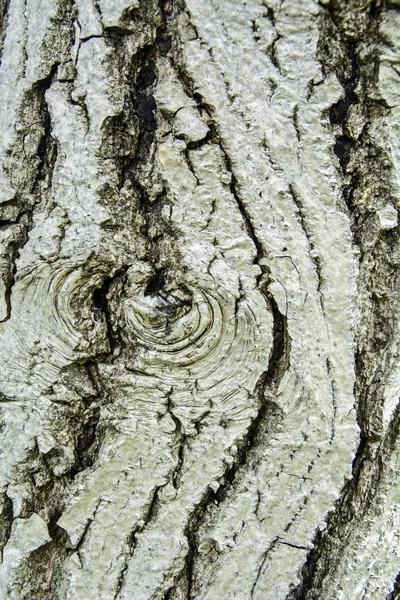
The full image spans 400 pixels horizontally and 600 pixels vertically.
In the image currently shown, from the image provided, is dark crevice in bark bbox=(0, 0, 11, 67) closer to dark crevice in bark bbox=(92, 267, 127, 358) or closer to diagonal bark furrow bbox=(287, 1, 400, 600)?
dark crevice in bark bbox=(92, 267, 127, 358)

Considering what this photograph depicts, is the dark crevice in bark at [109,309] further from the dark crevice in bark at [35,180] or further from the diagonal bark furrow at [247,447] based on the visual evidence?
the diagonal bark furrow at [247,447]

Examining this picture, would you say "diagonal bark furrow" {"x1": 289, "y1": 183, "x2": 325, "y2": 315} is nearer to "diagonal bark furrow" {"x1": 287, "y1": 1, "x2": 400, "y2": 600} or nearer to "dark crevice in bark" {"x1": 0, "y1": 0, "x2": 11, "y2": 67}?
"diagonal bark furrow" {"x1": 287, "y1": 1, "x2": 400, "y2": 600}

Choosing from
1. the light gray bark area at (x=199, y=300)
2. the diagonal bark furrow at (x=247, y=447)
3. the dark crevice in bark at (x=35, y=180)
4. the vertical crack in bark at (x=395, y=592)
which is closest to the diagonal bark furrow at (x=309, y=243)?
the light gray bark area at (x=199, y=300)

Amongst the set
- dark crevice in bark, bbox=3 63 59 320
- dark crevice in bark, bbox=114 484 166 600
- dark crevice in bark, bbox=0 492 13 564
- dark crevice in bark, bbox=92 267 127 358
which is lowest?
dark crevice in bark, bbox=0 492 13 564

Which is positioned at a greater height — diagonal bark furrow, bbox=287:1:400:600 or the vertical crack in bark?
diagonal bark furrow, bbox=287:1:400:600

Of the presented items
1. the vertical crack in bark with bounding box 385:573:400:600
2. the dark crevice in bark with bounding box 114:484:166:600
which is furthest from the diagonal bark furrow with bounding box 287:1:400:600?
the dark crevice in bark with bounding box 114:484:166:600

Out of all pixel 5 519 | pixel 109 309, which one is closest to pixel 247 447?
pixel 109 309

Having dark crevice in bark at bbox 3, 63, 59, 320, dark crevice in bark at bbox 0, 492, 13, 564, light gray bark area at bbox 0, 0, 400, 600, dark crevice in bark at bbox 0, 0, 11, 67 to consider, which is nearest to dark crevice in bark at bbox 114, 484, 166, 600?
light gray bark area at bbox 0, 0, 400, 600
